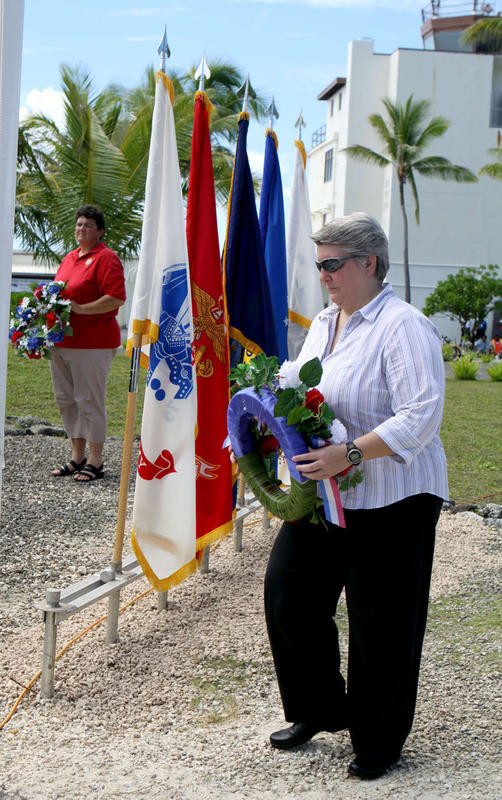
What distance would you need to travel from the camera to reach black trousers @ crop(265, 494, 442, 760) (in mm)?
2893

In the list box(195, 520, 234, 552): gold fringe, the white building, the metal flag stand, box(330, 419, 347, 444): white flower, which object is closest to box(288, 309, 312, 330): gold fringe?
box(195, 520, 234, 552): gold fringe

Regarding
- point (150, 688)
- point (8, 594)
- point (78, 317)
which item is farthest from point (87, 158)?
point (150, 688)

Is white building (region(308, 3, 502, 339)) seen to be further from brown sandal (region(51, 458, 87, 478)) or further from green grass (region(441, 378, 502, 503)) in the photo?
brown sandal (region(51, 458, 87, 478))

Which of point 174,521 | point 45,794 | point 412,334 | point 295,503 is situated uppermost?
point 412,334

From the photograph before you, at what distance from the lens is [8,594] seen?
15.9 feet

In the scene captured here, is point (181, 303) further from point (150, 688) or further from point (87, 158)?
point (87, 158)

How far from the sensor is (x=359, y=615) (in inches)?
116

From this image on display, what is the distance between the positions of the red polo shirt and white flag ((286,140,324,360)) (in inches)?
58.2

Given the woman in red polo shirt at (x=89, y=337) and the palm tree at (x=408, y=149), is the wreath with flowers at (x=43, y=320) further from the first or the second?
the palm tree at (x=408, y=149)

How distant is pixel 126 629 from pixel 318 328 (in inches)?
86.4

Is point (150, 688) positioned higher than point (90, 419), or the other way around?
point (90, 419)

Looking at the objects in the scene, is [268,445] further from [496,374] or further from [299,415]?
[496,374]

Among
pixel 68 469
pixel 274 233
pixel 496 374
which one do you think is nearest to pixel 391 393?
pixel 274 233

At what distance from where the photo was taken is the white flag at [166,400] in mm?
4129
